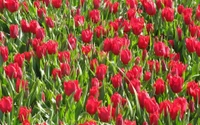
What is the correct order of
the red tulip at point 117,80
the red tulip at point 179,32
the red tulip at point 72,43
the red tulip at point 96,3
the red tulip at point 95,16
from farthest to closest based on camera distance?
the red tulip at point 96,3 → the red tulip at point 95,16 → the red tulip at point 179,32 → the red tulip at point 72,43 → the red tulip at point 117,80

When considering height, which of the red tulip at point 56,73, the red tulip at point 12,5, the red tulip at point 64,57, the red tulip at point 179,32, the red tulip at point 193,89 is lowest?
the red tulip at point 179,32

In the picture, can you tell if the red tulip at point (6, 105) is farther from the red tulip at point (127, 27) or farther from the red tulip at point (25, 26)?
the red tulip at point (127, 27)

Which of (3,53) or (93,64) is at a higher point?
(3,53)

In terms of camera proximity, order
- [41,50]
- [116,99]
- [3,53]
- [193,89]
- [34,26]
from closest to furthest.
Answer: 1. [116,99]
2. [193,89]
3. [3,53]
4. [41,50]
5. [34,26]

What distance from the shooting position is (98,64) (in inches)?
141

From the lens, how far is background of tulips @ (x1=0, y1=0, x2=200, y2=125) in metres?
2.90

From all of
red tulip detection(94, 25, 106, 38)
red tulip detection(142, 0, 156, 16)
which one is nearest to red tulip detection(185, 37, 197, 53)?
red tulip detection(94, 25, 106, 38)

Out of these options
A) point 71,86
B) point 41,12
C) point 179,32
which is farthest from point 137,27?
point 71,86

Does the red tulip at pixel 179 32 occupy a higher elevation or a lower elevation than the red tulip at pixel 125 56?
lower

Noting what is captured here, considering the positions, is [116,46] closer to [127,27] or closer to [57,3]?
[127,27]

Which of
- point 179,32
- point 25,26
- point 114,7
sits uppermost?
point 25,26

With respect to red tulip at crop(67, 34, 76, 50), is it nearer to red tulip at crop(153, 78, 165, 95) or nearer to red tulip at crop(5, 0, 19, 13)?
red tulip at crop(5, 0, 19, 13)

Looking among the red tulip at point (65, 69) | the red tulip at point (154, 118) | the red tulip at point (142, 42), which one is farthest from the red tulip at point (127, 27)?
the red tulip at point (154, 118)

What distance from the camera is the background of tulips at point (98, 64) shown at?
2904mm
